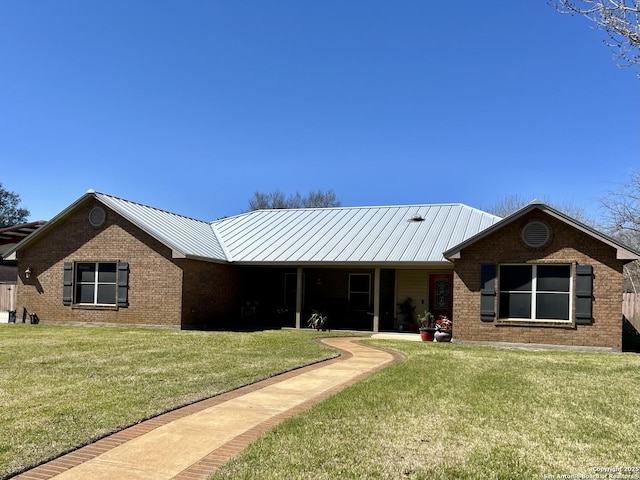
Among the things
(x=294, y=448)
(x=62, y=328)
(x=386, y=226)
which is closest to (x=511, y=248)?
(x=386, y=226)

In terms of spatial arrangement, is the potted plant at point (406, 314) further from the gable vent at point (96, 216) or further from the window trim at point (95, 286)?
the gable vent at point (96, 216)

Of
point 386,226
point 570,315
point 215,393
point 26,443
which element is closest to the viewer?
point 26,443

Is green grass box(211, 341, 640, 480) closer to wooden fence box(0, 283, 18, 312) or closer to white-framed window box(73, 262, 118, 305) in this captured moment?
white-framed window box(73, 262, 118, 305)

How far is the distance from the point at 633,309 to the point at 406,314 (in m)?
9.46

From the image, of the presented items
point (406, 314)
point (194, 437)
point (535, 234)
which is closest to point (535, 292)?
point (535, 234)

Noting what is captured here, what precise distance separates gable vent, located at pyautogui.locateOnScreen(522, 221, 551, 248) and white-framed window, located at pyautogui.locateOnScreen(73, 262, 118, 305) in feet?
44.0

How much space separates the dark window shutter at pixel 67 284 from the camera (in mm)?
19797

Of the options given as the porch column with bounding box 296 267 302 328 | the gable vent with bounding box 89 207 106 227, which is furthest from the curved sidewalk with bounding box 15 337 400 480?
the gable vent with bounding box 89 207 106 227

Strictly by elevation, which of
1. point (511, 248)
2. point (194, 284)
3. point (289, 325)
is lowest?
point (289, 325)

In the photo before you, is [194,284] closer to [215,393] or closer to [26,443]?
[215,393]

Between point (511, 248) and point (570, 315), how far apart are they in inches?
92.9

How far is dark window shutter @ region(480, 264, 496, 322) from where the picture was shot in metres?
15.8

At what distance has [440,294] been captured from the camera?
20.6 metres

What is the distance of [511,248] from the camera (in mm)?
15703
